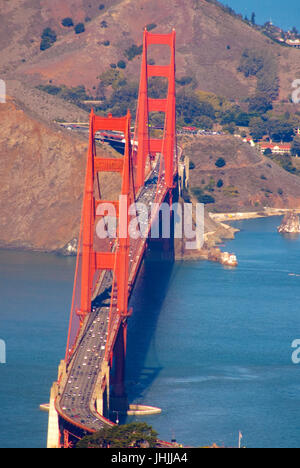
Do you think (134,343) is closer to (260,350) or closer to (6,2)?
(260,350)

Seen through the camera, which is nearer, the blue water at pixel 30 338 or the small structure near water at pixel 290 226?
the blue water at pixel 30 338

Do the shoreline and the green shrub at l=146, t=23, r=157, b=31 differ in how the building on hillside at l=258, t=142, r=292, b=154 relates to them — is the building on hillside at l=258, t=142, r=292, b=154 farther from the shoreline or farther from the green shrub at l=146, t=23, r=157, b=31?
the green shrub at l=146, t=23, r=157, b=31

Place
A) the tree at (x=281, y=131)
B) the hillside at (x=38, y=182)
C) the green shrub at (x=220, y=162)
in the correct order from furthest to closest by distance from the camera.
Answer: the tree at (x=281, y=131) < the green shrub at (x=220, y=162) < the hillside at (x=38, y=182)

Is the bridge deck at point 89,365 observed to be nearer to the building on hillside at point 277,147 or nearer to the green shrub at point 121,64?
the building on hillside at point 277,147

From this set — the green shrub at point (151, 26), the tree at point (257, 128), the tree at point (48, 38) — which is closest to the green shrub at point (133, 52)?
the green shrub at point (151, 26)

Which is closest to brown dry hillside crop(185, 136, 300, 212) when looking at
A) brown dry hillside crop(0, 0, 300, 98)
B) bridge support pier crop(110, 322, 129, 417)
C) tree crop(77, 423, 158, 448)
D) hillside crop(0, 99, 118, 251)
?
hillside crop(0, 99, 118, 251)

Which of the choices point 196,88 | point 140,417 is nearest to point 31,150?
point 140,417

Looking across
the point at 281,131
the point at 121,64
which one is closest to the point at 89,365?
the point at 281,131
